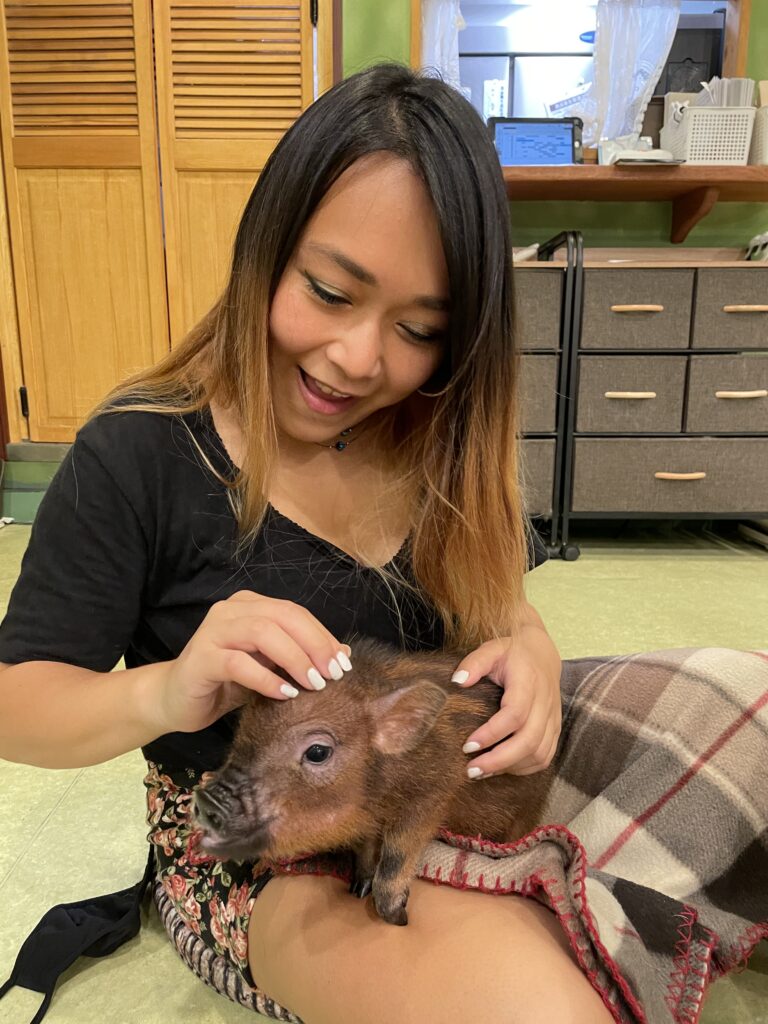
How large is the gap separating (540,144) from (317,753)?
275cm

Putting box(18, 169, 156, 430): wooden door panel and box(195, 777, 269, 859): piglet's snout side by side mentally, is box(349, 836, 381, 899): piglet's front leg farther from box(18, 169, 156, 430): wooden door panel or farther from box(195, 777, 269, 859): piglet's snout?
box(18, 169, 156, 430): wooden door panel

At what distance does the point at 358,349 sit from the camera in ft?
2.81

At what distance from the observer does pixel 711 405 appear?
2.76 meters

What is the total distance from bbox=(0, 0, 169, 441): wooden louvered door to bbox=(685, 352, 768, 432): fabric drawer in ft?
6.80

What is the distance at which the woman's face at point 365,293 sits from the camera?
0.82 meters

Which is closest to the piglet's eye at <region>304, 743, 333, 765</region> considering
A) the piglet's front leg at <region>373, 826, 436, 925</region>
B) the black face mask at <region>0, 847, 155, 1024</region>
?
the piglet's front leg at <region>373, 826, 436, 925</region>

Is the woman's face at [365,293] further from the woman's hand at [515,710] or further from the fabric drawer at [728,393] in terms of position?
the fabric drawer at [728,393]

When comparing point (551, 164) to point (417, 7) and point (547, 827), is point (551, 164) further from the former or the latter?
point (547, 827)

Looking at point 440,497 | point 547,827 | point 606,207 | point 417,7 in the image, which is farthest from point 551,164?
point 547,827

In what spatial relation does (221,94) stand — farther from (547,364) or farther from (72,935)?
(72,935)

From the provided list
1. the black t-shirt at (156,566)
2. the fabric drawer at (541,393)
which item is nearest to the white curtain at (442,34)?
the fabric drawer at (541,393)

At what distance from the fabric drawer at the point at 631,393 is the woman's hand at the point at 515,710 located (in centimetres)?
196

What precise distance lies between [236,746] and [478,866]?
0.32m

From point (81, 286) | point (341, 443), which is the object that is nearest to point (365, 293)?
point (341, 443)
